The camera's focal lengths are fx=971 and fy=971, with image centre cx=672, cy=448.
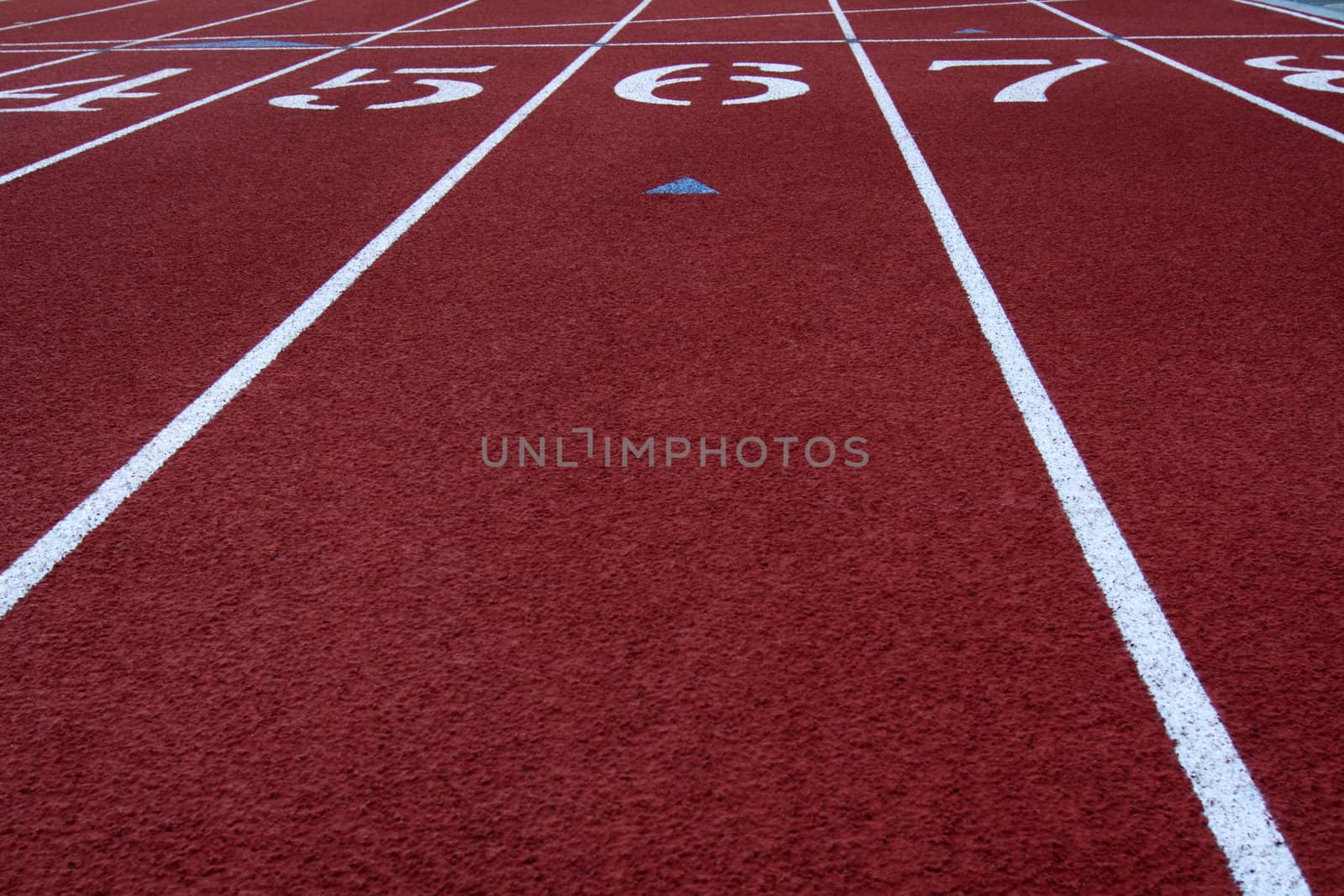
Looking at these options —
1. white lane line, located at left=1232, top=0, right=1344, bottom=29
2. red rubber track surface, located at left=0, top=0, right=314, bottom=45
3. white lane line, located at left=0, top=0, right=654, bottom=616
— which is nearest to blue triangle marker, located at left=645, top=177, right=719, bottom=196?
white lane line, located at left=0, top=0, right=654, bottom=616

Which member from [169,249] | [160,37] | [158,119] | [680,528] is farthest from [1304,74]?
[160,37]

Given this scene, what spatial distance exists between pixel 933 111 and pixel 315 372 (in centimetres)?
538

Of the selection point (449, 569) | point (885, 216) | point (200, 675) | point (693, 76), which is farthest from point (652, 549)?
point (693, 76)

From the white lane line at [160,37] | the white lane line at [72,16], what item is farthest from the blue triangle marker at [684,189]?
the white lane line at [72,16]

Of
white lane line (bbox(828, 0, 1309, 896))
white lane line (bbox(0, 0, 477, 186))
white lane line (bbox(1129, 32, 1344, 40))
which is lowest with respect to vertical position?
white lane line (bbox(828, 0, 1309, 896))

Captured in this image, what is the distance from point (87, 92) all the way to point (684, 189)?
21.2 ft

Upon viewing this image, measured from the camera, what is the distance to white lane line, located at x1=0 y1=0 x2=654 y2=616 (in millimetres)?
2738

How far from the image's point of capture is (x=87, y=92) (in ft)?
28.8

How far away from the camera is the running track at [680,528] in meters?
1.97

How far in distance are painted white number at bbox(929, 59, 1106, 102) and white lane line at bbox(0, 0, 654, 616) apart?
465 cm

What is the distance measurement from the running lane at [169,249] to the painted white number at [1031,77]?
392cm

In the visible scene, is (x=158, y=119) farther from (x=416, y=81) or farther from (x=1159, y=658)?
(x=1159, y=658)

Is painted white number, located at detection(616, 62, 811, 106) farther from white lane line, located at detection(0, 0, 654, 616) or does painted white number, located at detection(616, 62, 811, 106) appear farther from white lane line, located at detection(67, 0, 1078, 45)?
white lane line, located at detection(67, 0, 1078, 45)

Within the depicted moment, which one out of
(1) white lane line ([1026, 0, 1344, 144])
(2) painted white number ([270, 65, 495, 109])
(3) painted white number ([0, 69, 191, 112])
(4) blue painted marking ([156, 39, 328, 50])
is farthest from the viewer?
(4) blue painted marking ([156, 39, 328, 50])
